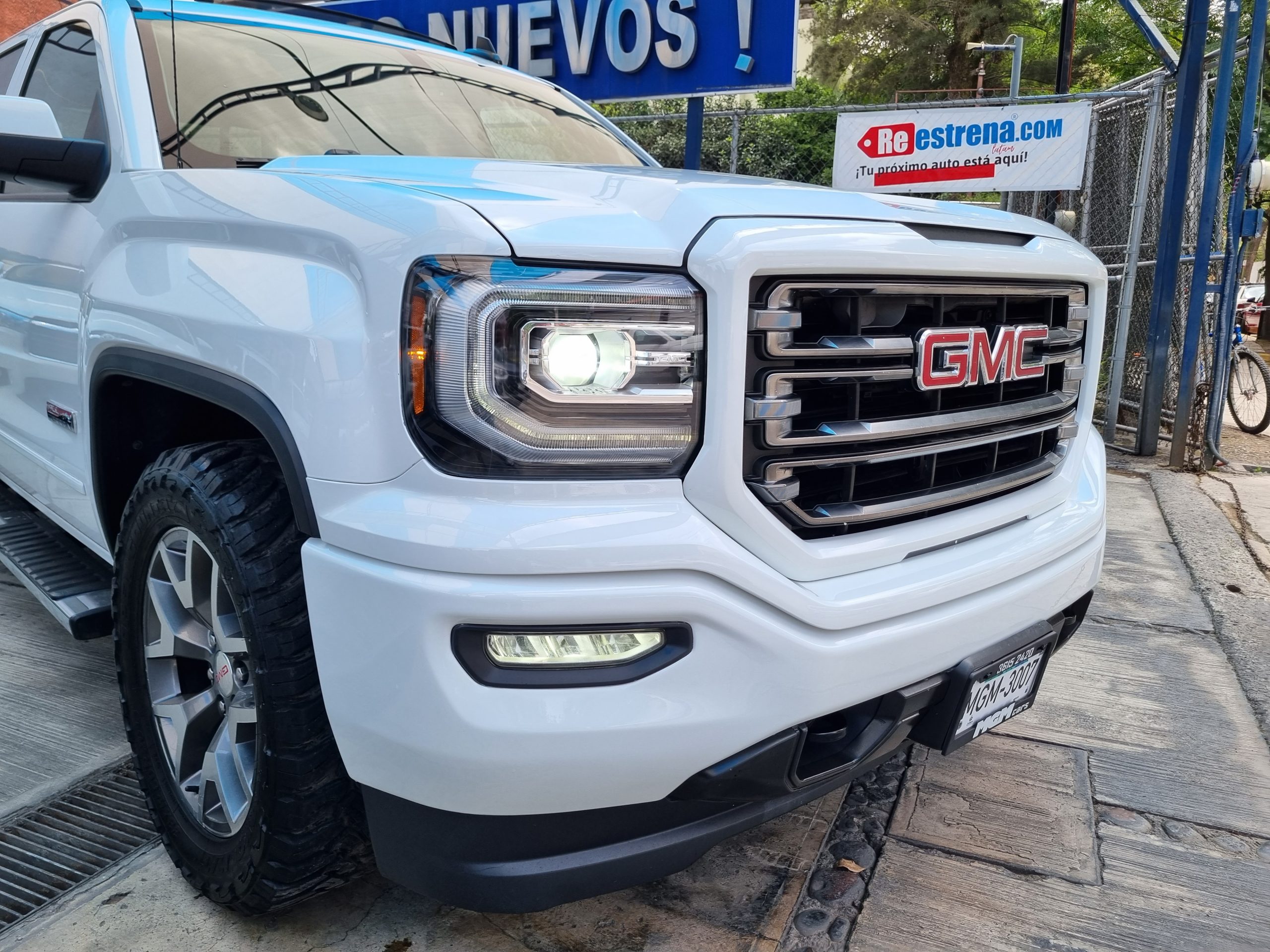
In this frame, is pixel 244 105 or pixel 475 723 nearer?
pixel 475 723

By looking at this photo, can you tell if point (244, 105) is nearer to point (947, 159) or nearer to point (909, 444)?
point (909, 444)

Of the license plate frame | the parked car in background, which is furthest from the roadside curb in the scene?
the parked car in background

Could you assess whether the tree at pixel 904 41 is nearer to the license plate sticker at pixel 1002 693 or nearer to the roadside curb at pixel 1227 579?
the roadside curb at pixel 1227 579

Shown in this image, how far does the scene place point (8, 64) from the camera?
11.1ft

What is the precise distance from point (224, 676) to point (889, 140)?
24.7 feet

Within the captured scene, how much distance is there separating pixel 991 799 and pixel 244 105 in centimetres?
256

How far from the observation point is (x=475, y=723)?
144 cm

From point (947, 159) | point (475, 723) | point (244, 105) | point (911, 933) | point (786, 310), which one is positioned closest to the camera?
point (475, 723)

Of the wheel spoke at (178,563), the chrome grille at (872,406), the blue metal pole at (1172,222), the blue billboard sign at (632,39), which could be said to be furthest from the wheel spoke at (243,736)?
the blue metal pole at (1172,222)

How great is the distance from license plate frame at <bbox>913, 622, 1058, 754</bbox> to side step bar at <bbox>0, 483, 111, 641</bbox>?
210 centimetres

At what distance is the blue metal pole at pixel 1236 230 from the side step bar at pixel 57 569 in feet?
21.2

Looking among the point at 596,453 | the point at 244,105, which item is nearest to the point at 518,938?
the point at 596,453

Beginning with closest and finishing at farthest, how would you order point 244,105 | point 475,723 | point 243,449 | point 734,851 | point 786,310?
point 475,723 < point 786,310 < point 243,449 < point 734,851 < point 244,105

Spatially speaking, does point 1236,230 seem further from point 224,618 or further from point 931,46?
point 931,46
